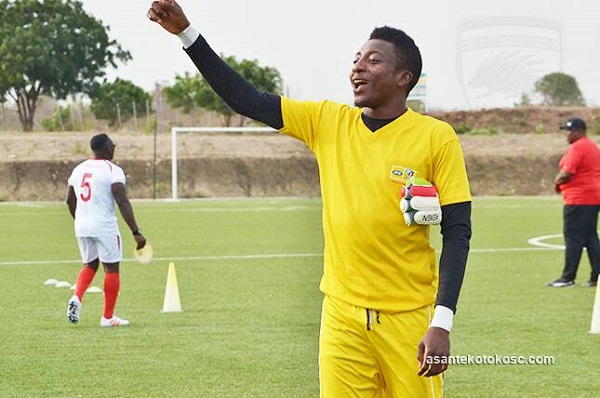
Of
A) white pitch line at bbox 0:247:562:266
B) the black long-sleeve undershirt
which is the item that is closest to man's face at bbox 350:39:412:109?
the black long-sleeve undershirt

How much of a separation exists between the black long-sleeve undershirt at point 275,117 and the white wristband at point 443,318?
22 millimetres

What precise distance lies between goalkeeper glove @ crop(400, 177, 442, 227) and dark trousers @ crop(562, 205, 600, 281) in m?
11.0

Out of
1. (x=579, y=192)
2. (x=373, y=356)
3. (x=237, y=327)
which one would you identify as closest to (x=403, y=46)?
(x=373, y=356)

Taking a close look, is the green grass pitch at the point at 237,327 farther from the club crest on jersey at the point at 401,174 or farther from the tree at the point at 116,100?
the tree at the point at 116,100

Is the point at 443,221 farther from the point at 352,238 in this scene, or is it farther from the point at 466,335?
the point at 466,335

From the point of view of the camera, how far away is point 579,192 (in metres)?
15.9

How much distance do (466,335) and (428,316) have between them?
645 cm

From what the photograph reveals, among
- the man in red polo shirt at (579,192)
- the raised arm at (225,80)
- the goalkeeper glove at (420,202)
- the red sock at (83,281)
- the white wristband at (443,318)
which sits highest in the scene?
the raised arm at (225,80)

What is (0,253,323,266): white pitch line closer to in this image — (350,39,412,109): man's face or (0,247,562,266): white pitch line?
(0,247,562,266): white pitch line

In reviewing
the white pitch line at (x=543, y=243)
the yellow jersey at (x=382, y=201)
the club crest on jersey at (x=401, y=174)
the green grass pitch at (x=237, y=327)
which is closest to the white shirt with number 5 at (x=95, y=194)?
the green grass pitch at (x=237, y=327)

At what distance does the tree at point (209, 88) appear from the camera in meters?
64.6

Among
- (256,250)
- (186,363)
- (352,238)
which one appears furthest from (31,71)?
(352,238)

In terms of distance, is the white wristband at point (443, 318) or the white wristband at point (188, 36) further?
the white wristband at point (188, 36)

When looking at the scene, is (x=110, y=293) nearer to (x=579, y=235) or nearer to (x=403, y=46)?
(x=579, y=235)
